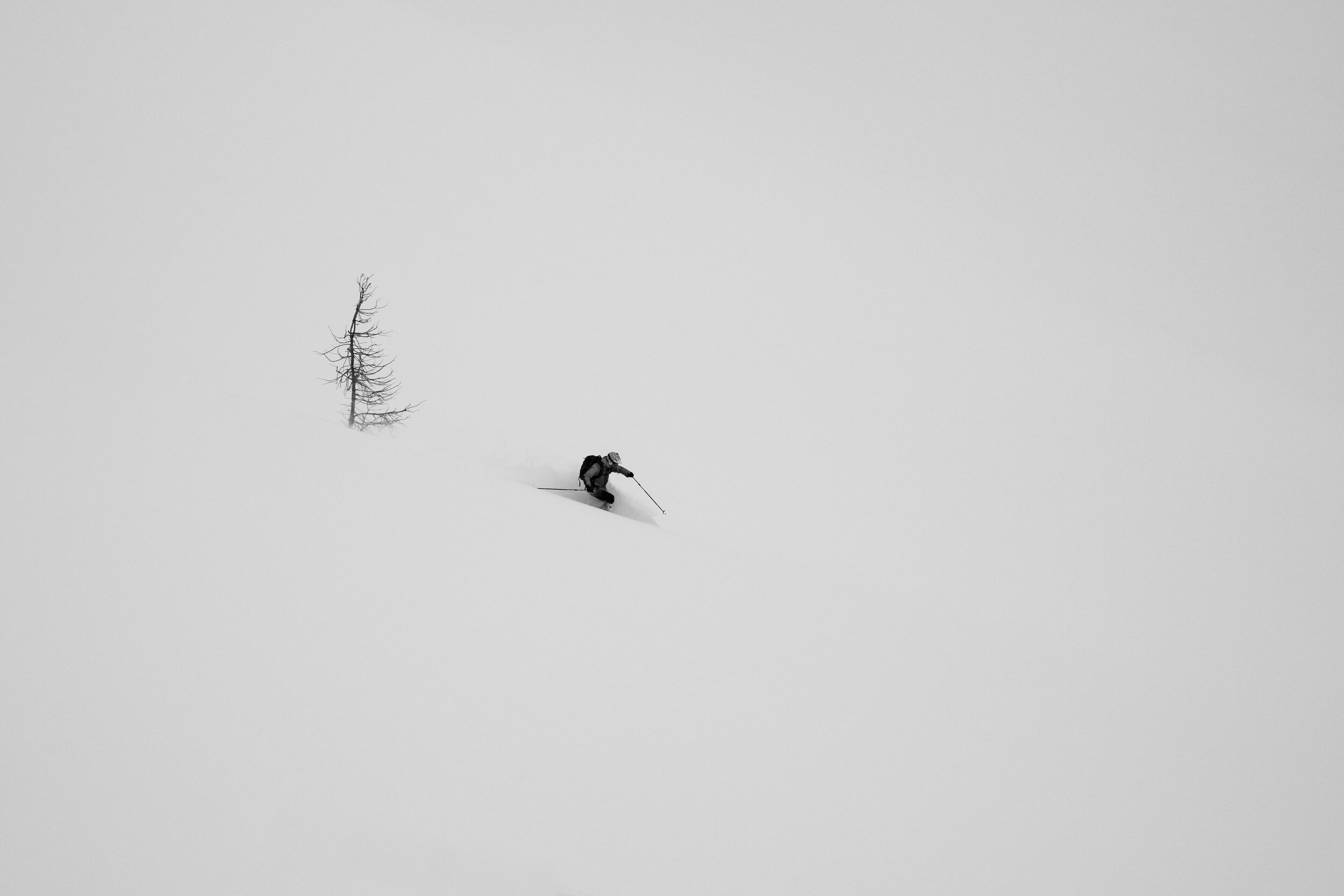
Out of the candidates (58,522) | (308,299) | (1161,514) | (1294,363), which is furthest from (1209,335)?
(58,522)

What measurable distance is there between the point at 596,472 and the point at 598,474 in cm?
5

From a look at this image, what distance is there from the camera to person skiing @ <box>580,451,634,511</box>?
40.9 ft

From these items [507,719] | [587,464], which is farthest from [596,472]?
[507,719]

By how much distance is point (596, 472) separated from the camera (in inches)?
491

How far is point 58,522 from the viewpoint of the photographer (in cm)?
482

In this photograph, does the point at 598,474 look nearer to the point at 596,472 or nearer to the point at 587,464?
the point at 596,472

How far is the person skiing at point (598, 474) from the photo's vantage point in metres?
12.5

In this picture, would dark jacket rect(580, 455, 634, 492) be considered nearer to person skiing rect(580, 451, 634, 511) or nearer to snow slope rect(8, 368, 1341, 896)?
person skiing rect(580, 451, 634, 511)

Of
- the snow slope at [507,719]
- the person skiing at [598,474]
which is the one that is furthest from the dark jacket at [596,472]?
the snow slope at [507,719]

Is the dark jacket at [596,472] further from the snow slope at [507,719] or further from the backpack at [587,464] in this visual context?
the snow slope at [507,719]

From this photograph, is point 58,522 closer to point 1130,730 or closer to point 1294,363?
point 1130,730

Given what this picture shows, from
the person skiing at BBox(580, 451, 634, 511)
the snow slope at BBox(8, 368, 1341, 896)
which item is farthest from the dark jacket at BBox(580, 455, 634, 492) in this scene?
the snow slope at BBox(8, 368, 1341, 896)

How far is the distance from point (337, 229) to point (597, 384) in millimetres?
75866

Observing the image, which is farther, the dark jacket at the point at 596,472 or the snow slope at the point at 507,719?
the dark jacket at the point at 596,472
